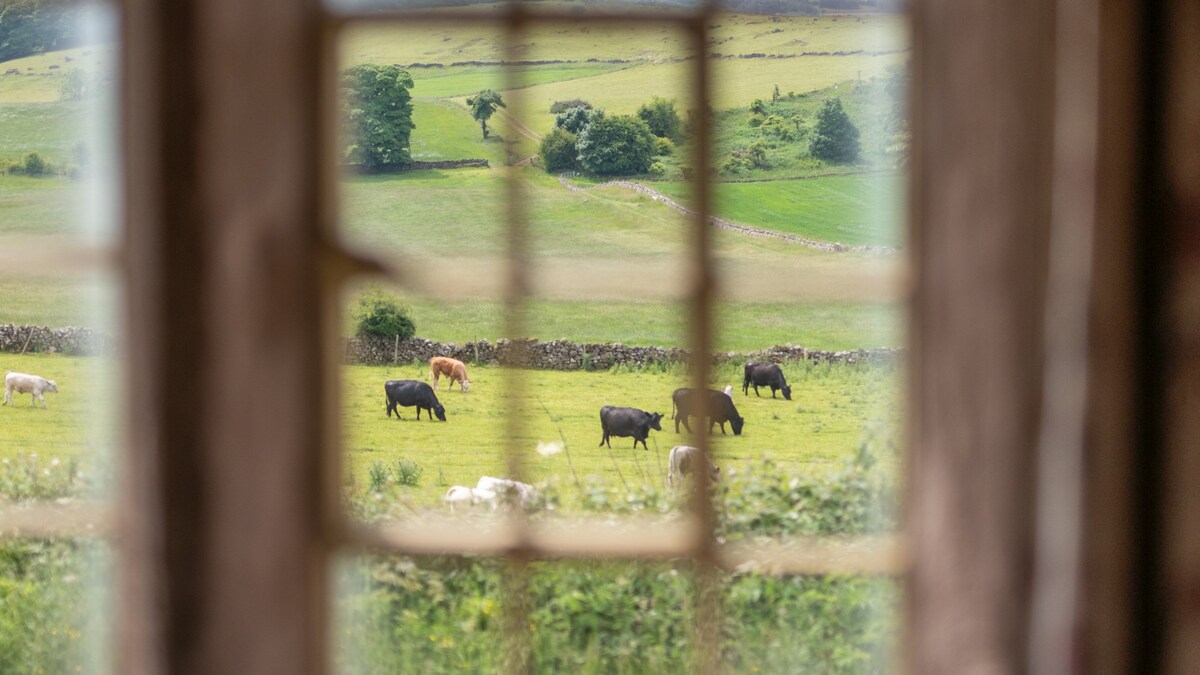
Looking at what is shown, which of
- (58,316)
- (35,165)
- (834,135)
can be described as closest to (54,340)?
(58,316)

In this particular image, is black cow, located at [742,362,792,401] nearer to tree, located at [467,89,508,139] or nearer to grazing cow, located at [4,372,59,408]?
tree, located at [467,89,508,139]

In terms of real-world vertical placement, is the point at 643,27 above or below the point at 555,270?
above

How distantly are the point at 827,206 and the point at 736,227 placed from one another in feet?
0.29

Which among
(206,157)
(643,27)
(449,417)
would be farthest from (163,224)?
(643,27)

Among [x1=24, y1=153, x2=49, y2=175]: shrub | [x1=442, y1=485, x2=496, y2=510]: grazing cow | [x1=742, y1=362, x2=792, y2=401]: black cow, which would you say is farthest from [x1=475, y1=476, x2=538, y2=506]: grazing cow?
[x1=24, y1=153, x2=49, y2=175]: shrub

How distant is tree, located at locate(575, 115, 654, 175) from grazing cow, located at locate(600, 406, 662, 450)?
217 mm

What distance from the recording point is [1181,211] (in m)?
0.72

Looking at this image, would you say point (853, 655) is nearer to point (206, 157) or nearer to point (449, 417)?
point (449, 417)

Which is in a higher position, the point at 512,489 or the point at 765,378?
the point at 765,378

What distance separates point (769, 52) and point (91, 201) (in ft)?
2.05

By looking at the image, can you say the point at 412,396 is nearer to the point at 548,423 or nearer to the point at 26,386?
the point at 548,423

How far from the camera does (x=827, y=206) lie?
88cm

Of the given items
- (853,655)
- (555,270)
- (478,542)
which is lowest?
(853,655)

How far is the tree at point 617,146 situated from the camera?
876 millimetres
